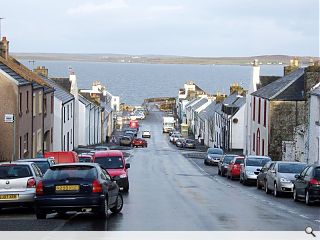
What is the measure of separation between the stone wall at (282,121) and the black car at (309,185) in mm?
31857

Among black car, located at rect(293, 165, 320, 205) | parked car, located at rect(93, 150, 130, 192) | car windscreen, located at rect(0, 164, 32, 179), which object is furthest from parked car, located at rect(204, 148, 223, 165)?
car windscreen, located at rect(0, 164, 32, 179)

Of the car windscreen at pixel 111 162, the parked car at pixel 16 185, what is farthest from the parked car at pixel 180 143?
the parked car at pixel 16 185

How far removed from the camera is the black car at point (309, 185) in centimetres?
2795

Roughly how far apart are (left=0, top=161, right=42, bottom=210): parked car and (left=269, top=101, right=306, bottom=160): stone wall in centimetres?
3908

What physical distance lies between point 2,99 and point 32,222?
2523cm

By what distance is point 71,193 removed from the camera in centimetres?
2078

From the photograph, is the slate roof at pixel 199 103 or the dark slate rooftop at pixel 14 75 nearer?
the dark slate rooftop at pixel 14 75

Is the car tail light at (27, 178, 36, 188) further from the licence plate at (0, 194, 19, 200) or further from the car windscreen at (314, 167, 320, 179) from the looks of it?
the car windscreen at (314, 167, 320, 179)

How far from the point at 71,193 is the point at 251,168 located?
23.0m

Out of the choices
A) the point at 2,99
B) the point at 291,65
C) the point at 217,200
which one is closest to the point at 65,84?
the point at 291,65

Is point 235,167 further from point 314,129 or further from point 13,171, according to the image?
point 13,171

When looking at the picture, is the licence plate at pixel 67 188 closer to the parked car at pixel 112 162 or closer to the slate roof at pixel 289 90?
the parked car at pixel 112 162

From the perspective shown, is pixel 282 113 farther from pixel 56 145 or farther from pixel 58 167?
pixel 58 167

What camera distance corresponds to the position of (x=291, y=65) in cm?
7306
